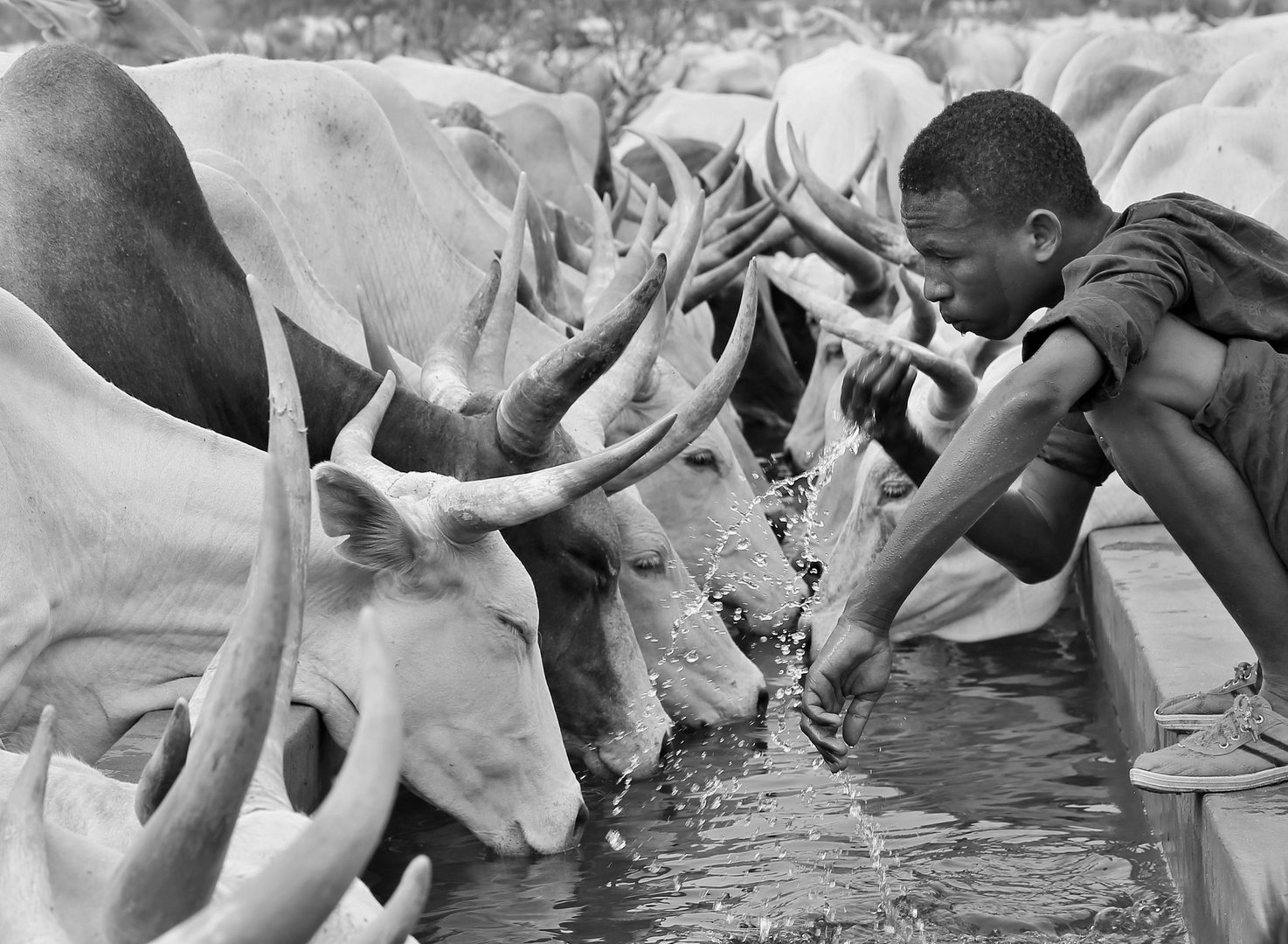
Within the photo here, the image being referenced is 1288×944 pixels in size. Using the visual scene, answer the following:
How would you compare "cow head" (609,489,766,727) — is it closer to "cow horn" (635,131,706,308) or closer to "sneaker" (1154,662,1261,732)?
"cow horn" (635,131,706,308)

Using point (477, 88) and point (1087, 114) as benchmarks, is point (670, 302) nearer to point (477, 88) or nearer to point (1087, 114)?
point (1087, 114)

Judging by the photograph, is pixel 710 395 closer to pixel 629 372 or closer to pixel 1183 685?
pixel 629 372

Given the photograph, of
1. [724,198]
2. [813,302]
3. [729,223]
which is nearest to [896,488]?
[813,302]

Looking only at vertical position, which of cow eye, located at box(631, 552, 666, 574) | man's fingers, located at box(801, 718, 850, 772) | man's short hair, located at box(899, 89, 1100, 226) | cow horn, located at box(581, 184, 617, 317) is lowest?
cow eye, located at box(631, 552, 666, 574)

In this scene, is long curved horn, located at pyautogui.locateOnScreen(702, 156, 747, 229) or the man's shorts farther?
long curved horn, located at pyautogui.locateOnScreen(702, 156, 747, 229)

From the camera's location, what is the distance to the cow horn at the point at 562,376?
11.8 ft

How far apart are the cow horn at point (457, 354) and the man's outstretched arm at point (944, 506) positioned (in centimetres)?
166

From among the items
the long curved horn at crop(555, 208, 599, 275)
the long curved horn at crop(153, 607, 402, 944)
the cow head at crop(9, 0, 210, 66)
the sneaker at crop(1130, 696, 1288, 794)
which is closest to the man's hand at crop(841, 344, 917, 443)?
the sneaker at crop(1130, 696, 1288, 794)

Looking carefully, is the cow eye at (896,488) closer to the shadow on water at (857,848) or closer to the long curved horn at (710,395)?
the shadow on water at (857,848)

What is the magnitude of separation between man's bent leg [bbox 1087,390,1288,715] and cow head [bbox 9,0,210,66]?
614cm

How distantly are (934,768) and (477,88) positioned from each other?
317 inches

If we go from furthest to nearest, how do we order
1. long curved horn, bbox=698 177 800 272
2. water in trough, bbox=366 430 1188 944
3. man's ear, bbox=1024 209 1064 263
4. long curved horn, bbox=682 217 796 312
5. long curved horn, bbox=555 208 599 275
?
1. long curved horn, bbox=698 177 800 272
2. long curved horn, bbox=555 208 599 275
3. long curved horn, bbox=682 217 796 312
4. water in trough, bbox=366 430 1188 944
5. man's ear, bbox=1024 209 1064 263

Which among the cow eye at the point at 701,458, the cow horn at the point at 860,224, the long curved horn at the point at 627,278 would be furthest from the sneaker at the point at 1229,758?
the cow horn at the point at 860,224

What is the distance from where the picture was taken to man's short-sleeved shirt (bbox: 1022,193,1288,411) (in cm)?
271
